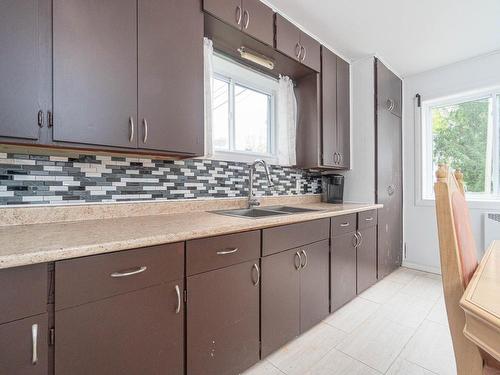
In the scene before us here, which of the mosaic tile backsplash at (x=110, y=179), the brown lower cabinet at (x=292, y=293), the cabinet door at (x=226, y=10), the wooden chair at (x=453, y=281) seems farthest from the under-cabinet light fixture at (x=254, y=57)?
the wooden chair at (x=453, y=281)

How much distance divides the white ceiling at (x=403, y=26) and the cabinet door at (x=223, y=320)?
203 cm

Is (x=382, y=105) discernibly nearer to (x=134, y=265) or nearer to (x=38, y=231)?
(x=134, y=265)

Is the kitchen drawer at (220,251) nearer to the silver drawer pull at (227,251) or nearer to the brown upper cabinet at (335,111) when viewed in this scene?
the silver drawer pull at (227,251)

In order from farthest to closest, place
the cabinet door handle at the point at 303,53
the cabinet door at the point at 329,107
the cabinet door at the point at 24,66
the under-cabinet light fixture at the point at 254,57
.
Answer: the cabinet door at the point at 329,107, the cabinet door handle at the point at 303,53, the under-cabinet light fixture at the point at 254,57, the cabinet door at the point at 24,66

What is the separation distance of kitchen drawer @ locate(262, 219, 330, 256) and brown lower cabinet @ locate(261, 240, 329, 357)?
0.13 ft

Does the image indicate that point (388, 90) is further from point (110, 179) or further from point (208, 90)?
point (110, 179)

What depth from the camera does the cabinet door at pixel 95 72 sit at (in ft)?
3.42

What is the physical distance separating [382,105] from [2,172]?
3192 mm

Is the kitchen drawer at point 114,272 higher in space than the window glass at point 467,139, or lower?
lower

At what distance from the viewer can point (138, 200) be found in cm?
151

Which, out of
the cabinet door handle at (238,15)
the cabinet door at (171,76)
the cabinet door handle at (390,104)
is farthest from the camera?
the cabinet door handle at (390,104)

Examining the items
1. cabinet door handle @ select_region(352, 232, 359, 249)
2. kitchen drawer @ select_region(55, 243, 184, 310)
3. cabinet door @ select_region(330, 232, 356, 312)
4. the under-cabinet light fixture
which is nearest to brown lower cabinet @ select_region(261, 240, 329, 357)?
cabinet door @ select_region(330, 232, 356, 312)

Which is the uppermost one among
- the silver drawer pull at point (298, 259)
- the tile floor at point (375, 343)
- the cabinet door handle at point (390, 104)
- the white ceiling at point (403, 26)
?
the white ceiling at point (403, 26)

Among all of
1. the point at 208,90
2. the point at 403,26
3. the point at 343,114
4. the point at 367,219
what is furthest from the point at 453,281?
the point at 403,26
